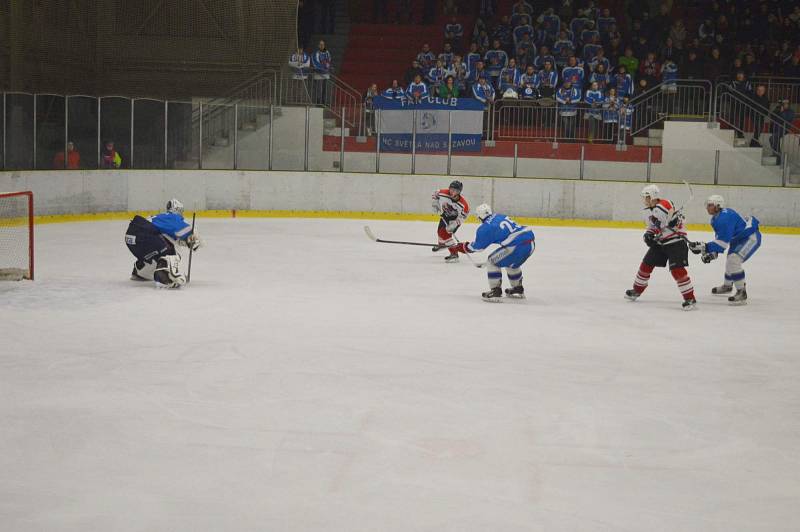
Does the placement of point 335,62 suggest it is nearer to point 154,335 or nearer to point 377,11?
point 377,11

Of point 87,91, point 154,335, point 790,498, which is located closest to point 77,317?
point 154,335

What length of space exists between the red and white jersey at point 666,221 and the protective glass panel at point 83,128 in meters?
11.0

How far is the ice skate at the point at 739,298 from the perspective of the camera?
10.7 m

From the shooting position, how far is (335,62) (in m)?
26.1

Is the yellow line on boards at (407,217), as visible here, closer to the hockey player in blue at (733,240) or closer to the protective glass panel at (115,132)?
the protective glass panel at (115,132)

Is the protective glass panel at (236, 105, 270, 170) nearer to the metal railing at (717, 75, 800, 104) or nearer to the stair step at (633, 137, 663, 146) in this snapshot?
the stair step at (633, 137, 663, 146)

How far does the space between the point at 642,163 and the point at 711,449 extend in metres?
14.6

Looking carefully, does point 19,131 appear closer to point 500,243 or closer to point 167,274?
point 167,274

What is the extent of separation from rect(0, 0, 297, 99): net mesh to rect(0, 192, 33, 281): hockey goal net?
3420mm

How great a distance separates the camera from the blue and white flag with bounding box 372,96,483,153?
1989 centimetres

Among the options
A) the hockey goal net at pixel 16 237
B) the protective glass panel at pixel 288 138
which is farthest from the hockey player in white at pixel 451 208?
the protective glass panel at pixel 288 138

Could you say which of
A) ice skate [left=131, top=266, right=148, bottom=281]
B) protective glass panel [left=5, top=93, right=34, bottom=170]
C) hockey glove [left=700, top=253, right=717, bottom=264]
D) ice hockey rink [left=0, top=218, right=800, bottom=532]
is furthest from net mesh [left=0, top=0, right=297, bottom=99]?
hockey glove [left=700, top=253, right=717, bottom=264]

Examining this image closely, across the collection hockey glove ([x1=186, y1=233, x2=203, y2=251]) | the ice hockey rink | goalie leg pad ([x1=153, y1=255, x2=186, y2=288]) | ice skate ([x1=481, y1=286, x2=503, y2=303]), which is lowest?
the ice hockey rink

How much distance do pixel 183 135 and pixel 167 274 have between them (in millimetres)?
8848
